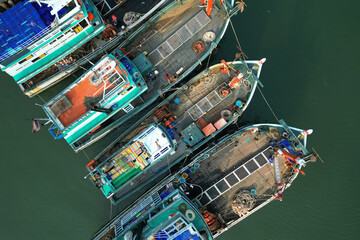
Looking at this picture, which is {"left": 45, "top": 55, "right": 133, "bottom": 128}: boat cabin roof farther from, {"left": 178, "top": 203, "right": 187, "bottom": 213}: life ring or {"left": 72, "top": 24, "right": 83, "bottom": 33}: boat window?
{"left": 178, "top": 203, "right": 187, "bottom": 213}: life ring

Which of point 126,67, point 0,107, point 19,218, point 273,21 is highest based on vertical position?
point 0,107

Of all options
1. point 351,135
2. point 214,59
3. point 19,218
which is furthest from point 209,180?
point 19,218

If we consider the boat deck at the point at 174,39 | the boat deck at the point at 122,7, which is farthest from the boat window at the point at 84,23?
the boat deck at the point at 174,39

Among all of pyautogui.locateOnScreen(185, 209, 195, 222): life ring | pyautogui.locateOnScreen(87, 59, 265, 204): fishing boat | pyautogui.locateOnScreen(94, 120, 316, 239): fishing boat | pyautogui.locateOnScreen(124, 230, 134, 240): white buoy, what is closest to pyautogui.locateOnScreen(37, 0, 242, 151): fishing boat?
pyautogui.locateOnScreen(87, 59, 265, 204): fishing boat

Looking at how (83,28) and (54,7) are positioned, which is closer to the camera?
(54,7)

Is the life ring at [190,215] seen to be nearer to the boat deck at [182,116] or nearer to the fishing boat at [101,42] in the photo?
the boat deck at [182,116]

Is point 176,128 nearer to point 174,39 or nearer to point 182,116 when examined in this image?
point 182,116

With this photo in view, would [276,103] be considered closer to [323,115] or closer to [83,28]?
[323,115]
